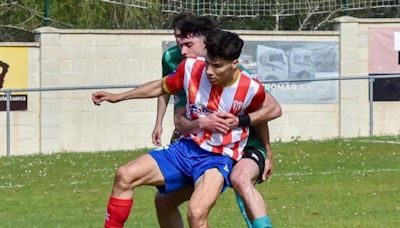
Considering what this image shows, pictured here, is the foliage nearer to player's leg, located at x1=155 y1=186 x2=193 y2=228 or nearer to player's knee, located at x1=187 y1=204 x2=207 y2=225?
player's leg, located at x1=155 y1=186 x2=193 y2=228

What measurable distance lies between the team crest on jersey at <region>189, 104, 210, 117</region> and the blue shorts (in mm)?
219

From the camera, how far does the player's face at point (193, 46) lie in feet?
30.5

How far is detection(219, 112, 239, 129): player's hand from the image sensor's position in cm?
855

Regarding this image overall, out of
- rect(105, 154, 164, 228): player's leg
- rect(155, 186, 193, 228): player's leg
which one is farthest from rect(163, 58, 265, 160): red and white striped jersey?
rect(155, 186, 193, 228): player's leg

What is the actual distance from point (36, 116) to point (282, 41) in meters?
5.31

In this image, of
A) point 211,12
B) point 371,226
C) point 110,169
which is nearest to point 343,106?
point 211,12

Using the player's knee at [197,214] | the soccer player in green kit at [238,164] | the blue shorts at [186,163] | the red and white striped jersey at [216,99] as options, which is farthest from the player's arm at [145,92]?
the player's knee at [197,214]

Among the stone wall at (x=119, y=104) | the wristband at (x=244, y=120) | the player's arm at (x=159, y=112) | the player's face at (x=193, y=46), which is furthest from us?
the stone wall at (x=119, y=104)

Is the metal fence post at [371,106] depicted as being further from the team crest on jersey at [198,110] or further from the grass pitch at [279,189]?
the team crest on jersey at [198,110]

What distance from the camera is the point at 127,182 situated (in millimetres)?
8562

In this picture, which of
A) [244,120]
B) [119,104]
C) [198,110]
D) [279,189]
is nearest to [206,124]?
[198,110]

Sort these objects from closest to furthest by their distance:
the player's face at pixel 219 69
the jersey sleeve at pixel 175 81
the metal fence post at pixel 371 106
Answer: the player's face at pixel 219 69
the jersey sleeve at pixel 175 81
the metal fence post at pixel 371 106

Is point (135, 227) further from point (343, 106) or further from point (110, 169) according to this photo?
point (343, 106)

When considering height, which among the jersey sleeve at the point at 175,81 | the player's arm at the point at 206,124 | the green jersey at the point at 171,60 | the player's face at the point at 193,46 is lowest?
the player's arm at the point at 206,124
